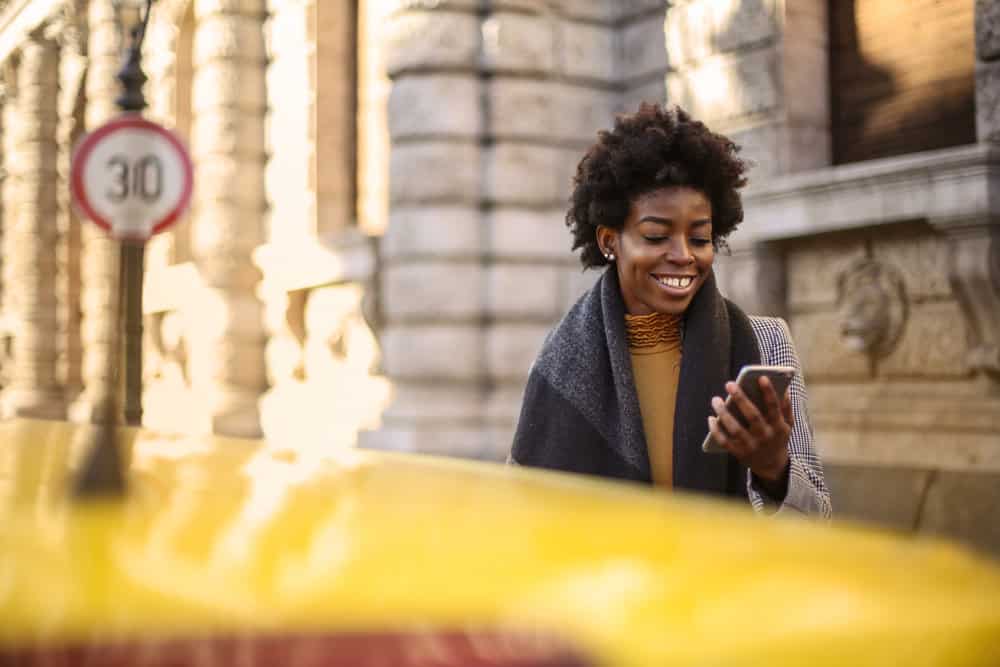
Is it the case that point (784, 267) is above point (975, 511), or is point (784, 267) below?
above

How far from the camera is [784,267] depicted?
24.5ft

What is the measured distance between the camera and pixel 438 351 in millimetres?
8742

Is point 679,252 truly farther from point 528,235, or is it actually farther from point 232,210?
point 232,210

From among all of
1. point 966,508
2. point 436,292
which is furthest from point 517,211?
point 966,508

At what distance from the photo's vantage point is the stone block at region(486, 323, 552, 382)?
8828 mm

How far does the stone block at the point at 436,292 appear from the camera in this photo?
344 inches

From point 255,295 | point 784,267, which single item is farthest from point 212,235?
point 784,267

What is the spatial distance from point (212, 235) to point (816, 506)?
10.4 m

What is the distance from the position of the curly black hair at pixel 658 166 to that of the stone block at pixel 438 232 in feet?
18.0

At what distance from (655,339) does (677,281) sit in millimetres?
167

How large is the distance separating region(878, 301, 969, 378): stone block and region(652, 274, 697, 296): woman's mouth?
12.5 ft

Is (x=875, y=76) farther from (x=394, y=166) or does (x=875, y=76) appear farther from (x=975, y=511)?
(x=394, y=166)

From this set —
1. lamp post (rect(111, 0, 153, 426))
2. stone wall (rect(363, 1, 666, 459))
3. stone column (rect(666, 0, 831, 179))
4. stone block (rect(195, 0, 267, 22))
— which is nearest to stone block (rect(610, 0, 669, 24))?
stone wall (rect(363, 1, 666, 459))

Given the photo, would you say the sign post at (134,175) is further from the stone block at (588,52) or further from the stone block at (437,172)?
the stone block at (588,52)
